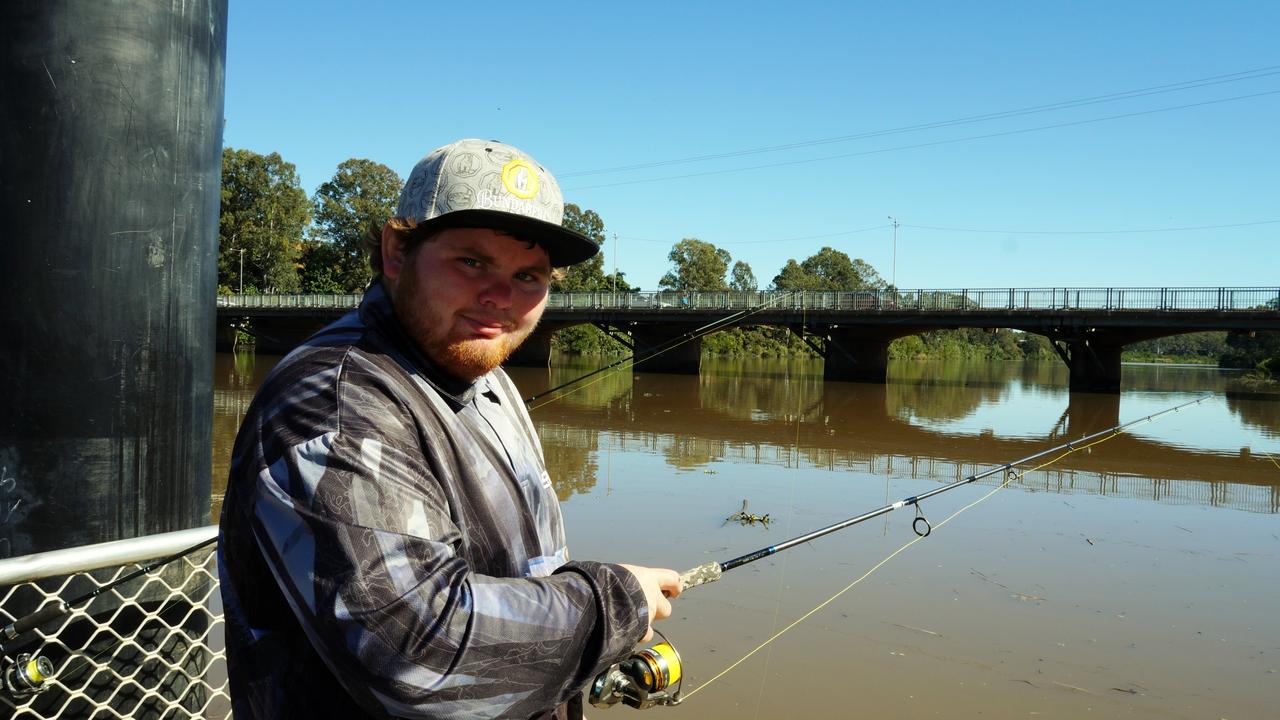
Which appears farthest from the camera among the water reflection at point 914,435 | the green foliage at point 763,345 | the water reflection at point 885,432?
the green foliage at point 763,345

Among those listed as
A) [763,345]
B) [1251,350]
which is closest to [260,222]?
[763,345]

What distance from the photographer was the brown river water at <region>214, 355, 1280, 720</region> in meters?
4.90

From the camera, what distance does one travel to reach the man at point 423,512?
115 cm

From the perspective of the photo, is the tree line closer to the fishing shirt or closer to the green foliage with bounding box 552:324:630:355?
the green foliage with bounding box 552:324:630:355

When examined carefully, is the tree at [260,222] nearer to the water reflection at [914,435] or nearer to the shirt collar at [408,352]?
the water reflection at [914,435]

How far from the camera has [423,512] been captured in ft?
3.96

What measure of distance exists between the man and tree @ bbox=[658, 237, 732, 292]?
282 feet

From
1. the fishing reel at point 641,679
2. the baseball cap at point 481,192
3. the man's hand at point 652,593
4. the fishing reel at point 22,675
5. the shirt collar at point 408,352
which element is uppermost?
the baseball cap at point 481,192

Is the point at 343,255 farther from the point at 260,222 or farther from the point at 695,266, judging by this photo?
the point at 695,266

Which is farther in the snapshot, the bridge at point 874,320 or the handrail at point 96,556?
the bridge at point 874,320

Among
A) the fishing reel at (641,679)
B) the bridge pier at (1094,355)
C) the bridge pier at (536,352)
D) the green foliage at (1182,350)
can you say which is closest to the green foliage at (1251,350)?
the bridge pier at (1094,355)

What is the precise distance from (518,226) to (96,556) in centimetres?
120

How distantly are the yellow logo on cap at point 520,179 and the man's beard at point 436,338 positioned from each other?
22cm

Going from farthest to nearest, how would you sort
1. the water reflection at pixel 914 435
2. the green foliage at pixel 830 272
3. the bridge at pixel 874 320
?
the green foliage at pixel 830 272 < the bridge at pixel 874 320 < the water reflection at pixel 914 435
